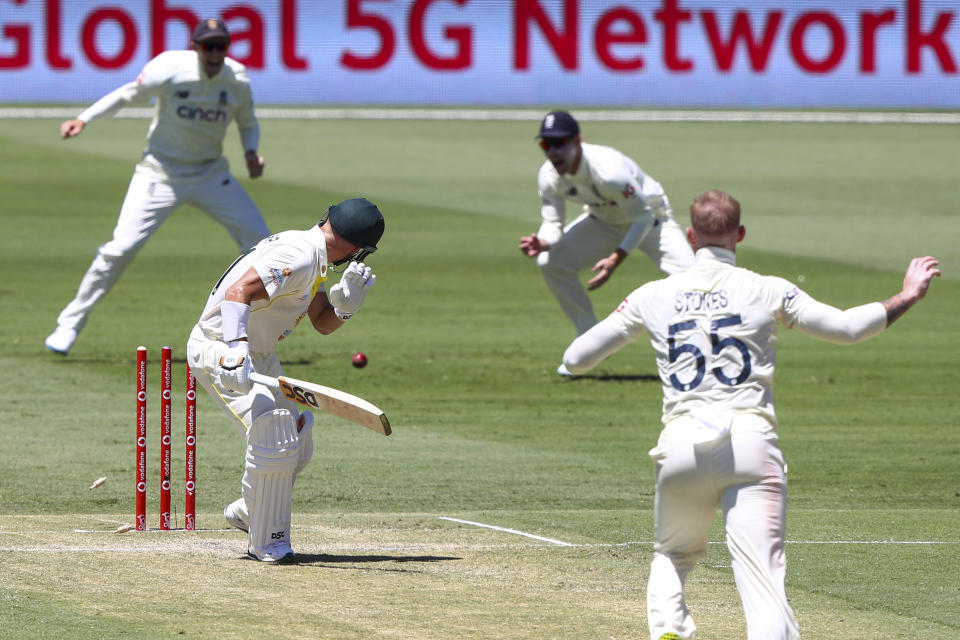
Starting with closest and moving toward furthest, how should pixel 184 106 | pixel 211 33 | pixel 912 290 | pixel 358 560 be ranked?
pixel 912 290 < pixel 358 560 < pixel 211 33 < pixel 184 106

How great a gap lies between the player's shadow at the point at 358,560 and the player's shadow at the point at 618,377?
6769mm

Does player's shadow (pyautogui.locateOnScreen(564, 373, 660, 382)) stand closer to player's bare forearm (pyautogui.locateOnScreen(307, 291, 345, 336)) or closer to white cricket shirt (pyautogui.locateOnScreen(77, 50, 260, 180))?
white cricket shirt (pyautogui.locateOnScreen(77, 50, 260, 180))

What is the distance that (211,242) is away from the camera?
24516mm

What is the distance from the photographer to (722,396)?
243 inches

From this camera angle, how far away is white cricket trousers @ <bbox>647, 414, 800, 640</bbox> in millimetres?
6012

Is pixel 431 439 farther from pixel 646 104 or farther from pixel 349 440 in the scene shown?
pixel 646 104

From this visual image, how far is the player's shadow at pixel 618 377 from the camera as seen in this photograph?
1545 centimetres

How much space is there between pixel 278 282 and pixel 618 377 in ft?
25.9

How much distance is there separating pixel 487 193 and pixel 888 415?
16184 mm

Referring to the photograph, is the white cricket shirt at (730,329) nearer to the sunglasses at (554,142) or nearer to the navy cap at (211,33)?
the sunglasses at (554,142)

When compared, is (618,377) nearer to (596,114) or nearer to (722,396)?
(722,396)

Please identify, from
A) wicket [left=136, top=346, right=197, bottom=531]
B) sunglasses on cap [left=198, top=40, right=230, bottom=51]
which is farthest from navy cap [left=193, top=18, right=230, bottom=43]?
wicket [left=136, top=346, right=197, bottom=531]

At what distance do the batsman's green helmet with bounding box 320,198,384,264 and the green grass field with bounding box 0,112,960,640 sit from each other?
1496mm

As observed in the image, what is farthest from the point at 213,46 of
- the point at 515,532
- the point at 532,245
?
the point at 515,532
